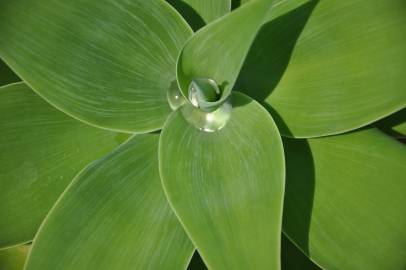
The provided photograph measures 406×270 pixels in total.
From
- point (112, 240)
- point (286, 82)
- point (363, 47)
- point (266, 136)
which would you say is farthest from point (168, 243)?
point (363, 47)

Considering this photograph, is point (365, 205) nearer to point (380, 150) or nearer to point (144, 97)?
point (380, 150)

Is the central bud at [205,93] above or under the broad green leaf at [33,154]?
above

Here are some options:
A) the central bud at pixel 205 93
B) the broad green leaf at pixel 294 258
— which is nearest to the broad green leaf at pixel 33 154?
the central bud at pixel 205 93

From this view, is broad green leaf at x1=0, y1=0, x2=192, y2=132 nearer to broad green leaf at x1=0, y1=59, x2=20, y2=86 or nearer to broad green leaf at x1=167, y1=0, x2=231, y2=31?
broad green leaf at x1=167, y1=0, x2=231, y2=31

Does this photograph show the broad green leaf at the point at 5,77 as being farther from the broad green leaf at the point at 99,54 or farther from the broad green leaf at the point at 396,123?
the broad green leaf at the point at 396,123

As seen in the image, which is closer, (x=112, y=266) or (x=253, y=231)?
(x=253, y=231)

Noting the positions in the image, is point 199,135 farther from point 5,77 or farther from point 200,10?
point 5,77
